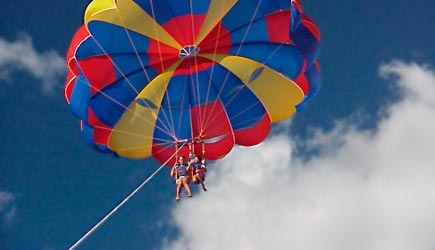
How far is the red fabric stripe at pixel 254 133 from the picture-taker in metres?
15.3

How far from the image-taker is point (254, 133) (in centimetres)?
1541

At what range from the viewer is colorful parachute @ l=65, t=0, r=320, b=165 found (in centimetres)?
1406

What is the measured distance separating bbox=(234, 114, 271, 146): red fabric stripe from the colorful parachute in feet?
0.08

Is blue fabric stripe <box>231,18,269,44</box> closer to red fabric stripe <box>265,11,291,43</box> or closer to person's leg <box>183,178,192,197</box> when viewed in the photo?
red fabric stripe <box>265,11,291,43</box>

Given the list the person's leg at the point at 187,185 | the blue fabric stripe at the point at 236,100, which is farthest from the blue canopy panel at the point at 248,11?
the person's leg at the point at 187,185

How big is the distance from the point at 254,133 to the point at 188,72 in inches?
82.2

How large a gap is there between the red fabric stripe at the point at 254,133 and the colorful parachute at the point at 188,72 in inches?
0.9

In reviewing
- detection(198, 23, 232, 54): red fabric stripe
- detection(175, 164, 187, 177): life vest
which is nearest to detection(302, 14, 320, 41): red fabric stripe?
detection(198, 23, 232, 54): red fabric stripe

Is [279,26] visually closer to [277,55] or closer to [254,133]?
[277,55]

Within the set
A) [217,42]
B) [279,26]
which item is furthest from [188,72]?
[279,26]

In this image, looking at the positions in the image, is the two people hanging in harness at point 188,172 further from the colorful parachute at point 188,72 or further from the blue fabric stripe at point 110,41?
the blue fabric stripe at point 110,41

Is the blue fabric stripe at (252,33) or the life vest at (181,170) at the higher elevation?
the blue fabric stripe at (252,33)

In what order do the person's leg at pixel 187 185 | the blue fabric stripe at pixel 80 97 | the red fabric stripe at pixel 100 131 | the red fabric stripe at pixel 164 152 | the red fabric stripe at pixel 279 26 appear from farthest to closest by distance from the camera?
the red fabric stripe at pixel 164 152, the red fabric stripe at pixel 100 131, the blue fabric stripe at pixel 80 97, the red fabric stripe at pixel 279 26, the person's leg at pixel 187 185

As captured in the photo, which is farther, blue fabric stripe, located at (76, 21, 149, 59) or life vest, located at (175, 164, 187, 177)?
blue fabric stripe, located at (76, 21, 149, 59)
